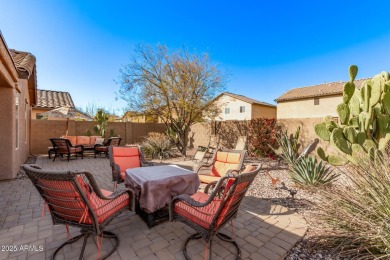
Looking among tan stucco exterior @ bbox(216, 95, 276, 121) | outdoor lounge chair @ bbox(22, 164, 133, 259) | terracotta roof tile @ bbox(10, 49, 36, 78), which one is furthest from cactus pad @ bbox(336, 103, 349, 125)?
tan stucco exterior @ bbox(216, 95, 276, 121)

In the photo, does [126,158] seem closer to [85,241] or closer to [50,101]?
[85,241]

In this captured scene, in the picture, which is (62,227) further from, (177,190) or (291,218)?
(291,218)

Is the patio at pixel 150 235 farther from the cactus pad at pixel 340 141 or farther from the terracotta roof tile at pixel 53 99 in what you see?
the terracotta roof tile at pixel 53 99

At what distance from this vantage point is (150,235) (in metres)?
2.74

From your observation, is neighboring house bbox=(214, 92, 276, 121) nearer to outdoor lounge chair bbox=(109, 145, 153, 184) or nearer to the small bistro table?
outdoor lounge chair bbox=(109, 145, 153, 184)

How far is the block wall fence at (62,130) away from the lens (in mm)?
10820

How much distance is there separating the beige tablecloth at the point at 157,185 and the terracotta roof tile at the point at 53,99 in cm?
1562

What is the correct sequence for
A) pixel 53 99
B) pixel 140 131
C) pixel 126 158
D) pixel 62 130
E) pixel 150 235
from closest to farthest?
pixel 150 235 → pixel 126 158 → pixel 62 130 → pixel 140 131 → pixel 53 99

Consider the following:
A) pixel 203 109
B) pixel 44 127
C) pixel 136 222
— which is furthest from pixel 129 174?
pixel 44 127

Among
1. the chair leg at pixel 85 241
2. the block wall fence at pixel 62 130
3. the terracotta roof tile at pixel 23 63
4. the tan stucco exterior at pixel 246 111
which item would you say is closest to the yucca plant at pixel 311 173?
the chair leg at pixel 85 241

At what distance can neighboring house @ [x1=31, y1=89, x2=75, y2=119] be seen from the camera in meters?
14.8

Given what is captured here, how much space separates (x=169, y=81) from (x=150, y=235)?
7.27 metres

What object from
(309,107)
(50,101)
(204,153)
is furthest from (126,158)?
(309,107)

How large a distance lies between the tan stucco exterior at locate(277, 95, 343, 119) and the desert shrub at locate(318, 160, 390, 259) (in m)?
16.7
